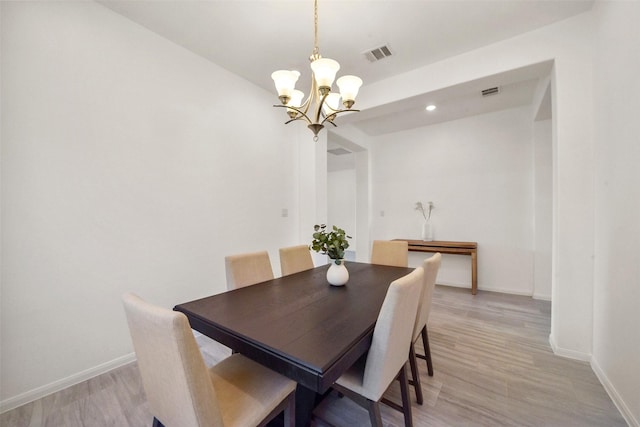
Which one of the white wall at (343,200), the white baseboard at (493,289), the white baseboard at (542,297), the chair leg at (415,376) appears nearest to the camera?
the chair leg at (415,376)

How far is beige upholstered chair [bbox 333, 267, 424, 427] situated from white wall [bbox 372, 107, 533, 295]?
3548mm

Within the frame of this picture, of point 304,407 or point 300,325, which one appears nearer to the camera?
point 300,325

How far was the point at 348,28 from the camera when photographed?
2186 millimetres

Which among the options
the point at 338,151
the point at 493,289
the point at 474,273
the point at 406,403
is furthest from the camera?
the point at 338,151

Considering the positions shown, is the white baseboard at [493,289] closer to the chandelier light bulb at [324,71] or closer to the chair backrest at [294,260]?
the chair backrest at [294,260]

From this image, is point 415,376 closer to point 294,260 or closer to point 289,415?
point 289,415

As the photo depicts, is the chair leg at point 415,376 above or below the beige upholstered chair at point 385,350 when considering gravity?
below

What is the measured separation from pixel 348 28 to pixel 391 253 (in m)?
2.16

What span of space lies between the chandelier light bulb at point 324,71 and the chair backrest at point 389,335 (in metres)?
1.28

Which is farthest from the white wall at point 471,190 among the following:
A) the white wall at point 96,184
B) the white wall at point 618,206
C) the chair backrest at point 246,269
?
the chair backrest at point 246,269

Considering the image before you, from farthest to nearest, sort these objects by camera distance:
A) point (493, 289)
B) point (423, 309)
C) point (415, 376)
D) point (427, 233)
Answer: point (427, 233) < point (493, 289) < point (423, 309) < point (415, 376)

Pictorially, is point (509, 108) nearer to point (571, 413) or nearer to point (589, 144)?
point (589, 144)

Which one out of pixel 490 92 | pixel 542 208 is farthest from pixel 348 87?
pixel 542 208

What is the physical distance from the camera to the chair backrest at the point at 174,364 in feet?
2.48
